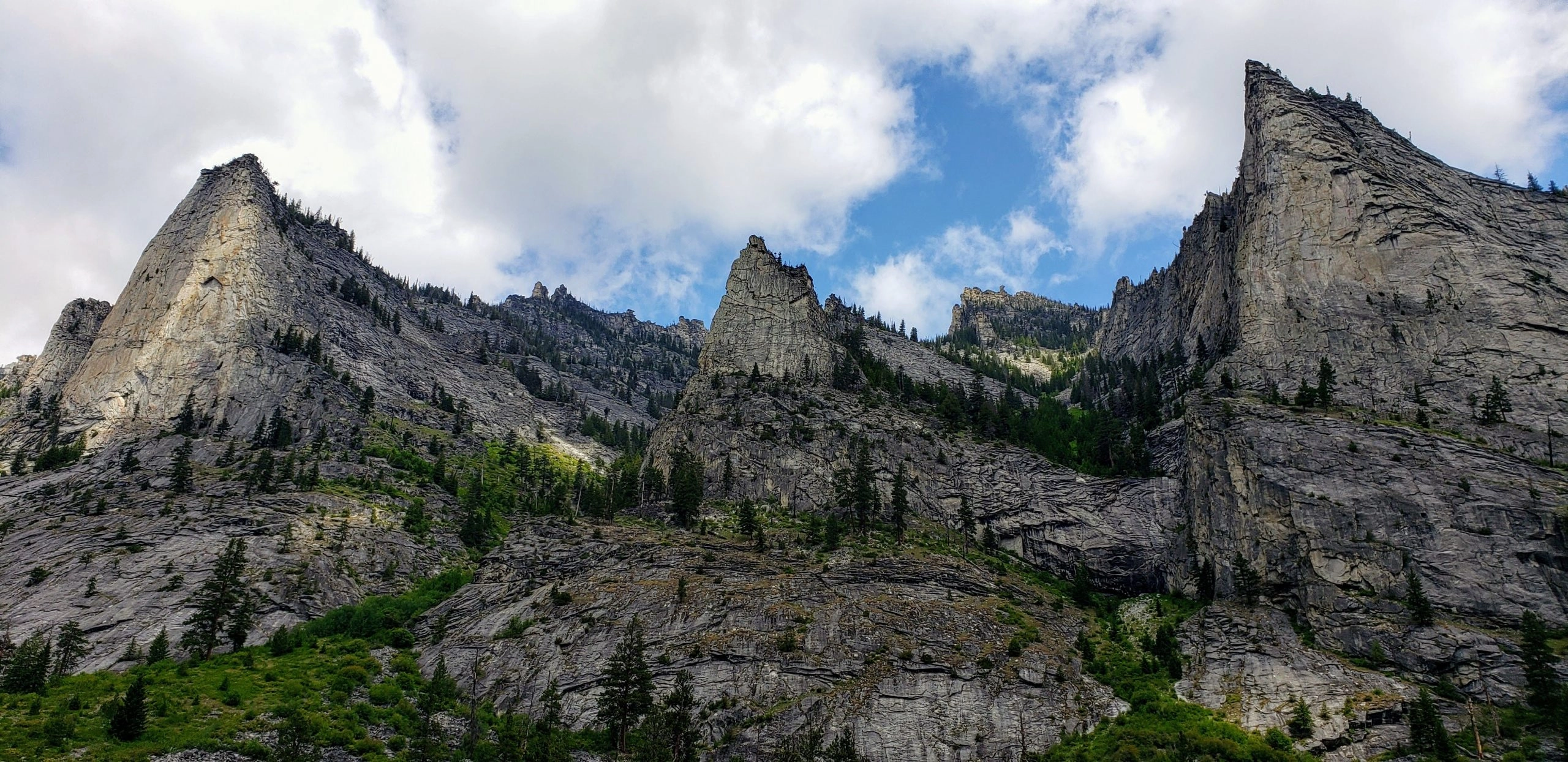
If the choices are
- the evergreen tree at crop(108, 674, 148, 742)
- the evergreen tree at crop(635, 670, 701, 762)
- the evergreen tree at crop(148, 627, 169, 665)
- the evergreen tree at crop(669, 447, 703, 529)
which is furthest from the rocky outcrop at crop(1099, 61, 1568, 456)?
the evergreen tree at crop(148, 627, 169, 665)

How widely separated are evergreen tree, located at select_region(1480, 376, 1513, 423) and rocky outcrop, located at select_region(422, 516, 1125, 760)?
56.9 metres

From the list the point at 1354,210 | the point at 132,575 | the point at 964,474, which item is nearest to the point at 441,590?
the point at 132,575

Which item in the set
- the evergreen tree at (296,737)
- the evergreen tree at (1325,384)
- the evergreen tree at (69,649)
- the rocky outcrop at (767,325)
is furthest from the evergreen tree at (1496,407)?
the evergreen tree at (69,649)

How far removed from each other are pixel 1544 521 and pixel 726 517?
91.0m

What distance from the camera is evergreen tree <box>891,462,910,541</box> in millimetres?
122312

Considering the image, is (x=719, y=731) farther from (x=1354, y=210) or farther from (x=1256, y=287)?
(x=1354, y=210)

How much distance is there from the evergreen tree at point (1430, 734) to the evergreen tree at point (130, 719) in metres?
97.0

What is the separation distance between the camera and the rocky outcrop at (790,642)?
83312mm

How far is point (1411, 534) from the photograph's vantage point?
9588cm

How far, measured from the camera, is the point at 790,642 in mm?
90188

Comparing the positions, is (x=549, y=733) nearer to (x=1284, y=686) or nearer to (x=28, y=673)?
(x=28, y=673)

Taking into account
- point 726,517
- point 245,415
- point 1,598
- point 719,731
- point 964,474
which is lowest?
point 719,731

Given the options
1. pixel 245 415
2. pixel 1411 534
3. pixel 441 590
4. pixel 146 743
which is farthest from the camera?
pixel 245 415

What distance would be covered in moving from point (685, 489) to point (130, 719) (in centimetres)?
6970
